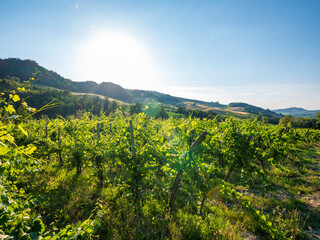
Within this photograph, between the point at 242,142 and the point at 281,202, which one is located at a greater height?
the point at 242,142

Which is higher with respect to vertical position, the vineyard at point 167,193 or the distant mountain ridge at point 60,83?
the distant mountain ridge at point 60,83

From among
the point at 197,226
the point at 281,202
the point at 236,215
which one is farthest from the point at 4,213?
the point at 281,202

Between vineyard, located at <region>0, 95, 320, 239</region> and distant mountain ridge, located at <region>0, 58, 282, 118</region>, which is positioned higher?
distant mountain ridge, located at <region>0, 58, 282, 118</region>

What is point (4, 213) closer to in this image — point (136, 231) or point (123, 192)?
point (136, 231)

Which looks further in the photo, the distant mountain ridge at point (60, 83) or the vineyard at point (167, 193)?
the distant mountain ridge at point (60, 83)

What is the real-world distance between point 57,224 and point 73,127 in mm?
6917

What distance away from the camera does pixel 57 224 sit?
388cm

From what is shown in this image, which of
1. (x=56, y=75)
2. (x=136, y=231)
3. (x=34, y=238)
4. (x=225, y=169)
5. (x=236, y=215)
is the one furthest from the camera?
(x=56, y=75)

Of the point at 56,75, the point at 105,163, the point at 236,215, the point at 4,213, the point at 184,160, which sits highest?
the point at 56,75

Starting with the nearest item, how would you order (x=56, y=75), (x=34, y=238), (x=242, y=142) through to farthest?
(x=34, y=238) → (x=242, y=142) → (x=56, y=75)

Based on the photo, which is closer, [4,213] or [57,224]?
[4,213]

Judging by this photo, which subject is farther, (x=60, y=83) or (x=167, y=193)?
(x=60, y=83)

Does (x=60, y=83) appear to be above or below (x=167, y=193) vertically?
above

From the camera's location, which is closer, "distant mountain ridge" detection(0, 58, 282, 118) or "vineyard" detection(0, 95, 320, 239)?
"vineyard" detection(0, 95, 320, 239)
